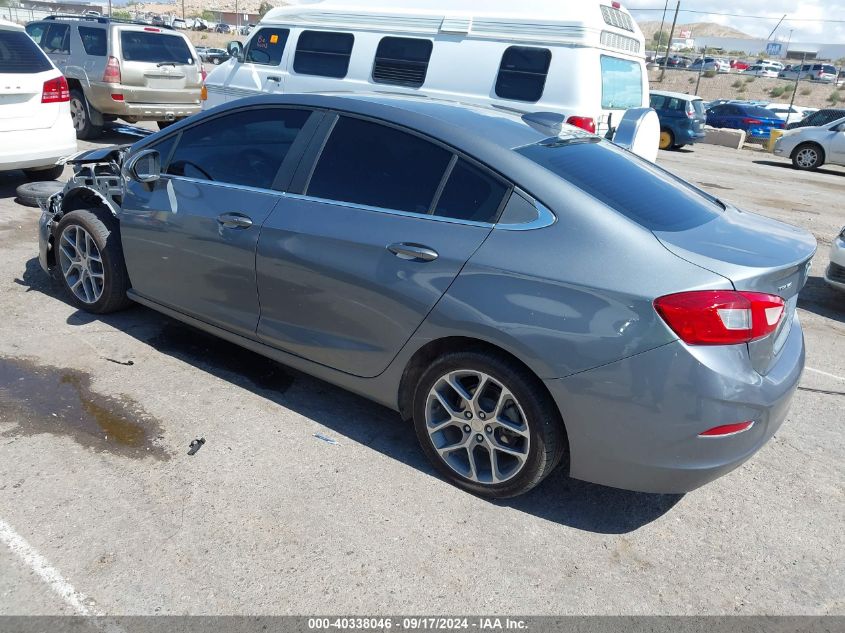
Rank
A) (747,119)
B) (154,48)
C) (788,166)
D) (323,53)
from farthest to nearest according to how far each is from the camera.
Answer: (747,119) → (788,166) → (154,48) → (323,53)

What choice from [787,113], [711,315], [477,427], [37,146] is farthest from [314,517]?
[787,113]

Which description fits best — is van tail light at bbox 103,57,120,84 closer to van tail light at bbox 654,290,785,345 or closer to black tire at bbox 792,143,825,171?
van tail light at bbox 654,290,785,345

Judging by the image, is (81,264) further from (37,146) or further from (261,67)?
(261,67)

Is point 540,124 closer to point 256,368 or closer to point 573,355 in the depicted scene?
point 573,355

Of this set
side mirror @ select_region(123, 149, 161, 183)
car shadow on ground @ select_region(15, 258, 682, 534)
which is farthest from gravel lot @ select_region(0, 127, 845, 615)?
side mirror @ select_region(123, 149, 161, 183)

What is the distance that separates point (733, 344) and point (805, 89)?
54.4 m

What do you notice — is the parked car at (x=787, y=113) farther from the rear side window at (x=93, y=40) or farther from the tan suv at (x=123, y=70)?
the rear side window at (x=93, y=40)

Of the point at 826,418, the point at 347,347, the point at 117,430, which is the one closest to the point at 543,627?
the point at 347,347

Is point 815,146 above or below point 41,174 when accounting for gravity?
below

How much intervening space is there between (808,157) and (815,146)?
1.05ft

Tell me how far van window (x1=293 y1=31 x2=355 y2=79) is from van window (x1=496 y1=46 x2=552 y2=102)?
7.64 feet

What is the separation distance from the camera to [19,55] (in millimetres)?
7508

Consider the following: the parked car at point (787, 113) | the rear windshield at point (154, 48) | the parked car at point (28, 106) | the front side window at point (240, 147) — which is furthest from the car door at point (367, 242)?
the parked car at point (787, 113)

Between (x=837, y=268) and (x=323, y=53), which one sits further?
(x=323, y=53)
